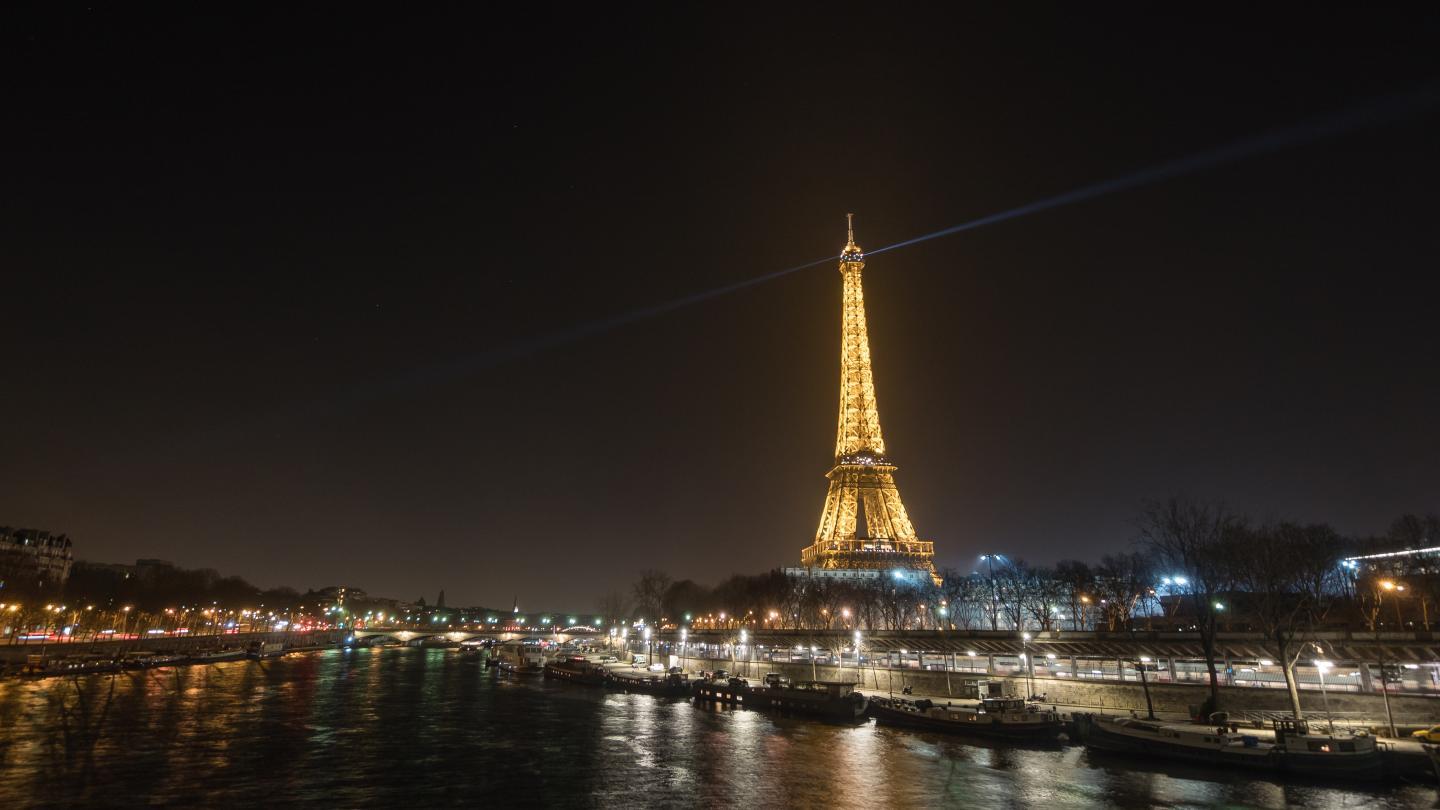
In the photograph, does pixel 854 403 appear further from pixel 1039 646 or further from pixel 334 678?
pixel 334 678

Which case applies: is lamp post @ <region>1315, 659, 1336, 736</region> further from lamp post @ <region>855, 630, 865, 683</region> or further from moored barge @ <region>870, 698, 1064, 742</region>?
lamp post @ <region>855, 630, 865, 683</region>

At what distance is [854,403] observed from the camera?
10912cm

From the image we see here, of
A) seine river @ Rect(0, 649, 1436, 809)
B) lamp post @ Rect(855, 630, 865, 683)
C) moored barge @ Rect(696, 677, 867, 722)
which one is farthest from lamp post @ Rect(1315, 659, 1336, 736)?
lamp post @ Rect(855, 630, 865, 683)

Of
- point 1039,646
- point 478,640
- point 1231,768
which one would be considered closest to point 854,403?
point 1039,646

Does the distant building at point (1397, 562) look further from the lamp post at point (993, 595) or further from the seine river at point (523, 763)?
the seine river at point (523, 763)

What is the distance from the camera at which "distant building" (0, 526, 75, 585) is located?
117m

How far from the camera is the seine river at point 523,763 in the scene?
3002cm

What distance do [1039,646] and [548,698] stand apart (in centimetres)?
3951

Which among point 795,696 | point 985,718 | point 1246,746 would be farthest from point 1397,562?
point 795,696

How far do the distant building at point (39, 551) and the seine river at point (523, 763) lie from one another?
74158 mm

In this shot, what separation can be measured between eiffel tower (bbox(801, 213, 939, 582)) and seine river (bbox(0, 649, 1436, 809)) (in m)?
43.3

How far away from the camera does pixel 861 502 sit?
341ft

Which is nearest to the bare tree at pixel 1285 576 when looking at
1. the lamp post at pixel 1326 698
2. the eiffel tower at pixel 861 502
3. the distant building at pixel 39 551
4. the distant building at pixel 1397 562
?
the lamp post at pixel 1326 698

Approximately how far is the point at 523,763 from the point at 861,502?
72.3 m
